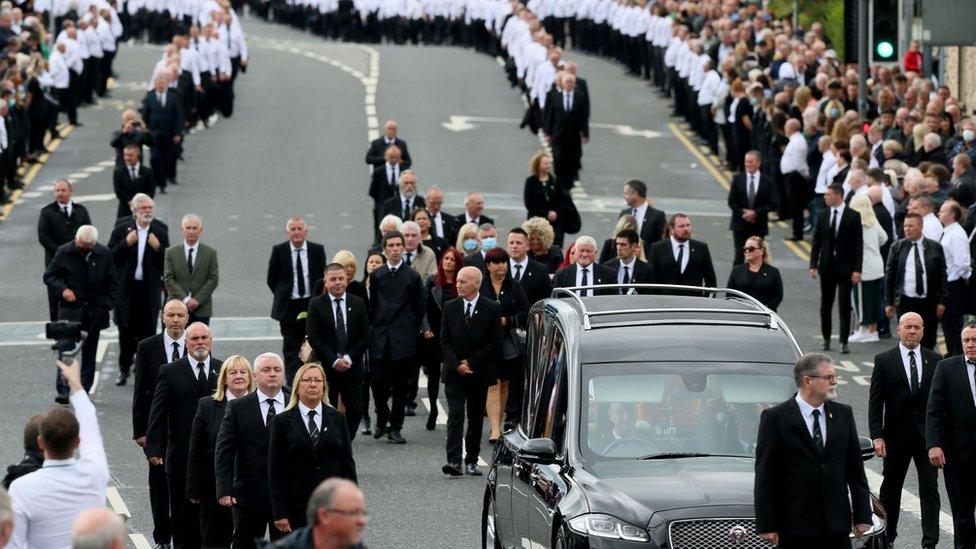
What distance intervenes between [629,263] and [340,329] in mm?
3305

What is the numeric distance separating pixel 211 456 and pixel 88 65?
31.4m

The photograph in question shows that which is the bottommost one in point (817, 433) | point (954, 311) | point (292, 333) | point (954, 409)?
point (954, 311)

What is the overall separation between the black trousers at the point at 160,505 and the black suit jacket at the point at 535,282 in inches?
221

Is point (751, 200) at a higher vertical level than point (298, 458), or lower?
lower

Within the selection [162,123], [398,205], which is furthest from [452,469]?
[162,123]

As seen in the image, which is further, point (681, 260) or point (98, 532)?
point (681, 260)

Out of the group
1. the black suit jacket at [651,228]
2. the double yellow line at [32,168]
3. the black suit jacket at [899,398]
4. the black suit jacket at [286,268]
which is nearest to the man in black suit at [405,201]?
the black suit jacket at [651,228]

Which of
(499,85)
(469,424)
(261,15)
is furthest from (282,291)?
(261,15)

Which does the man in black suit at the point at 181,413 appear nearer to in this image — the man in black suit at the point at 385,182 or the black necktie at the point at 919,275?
the black necktie at the point at 919,275

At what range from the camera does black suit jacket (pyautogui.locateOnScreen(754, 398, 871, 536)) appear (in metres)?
10.6

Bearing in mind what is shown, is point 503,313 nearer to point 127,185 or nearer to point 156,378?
point 156,378

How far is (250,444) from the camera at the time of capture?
41.5ft

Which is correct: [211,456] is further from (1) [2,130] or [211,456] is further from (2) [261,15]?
(2) [261,15]

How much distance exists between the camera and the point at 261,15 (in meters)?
75.6
